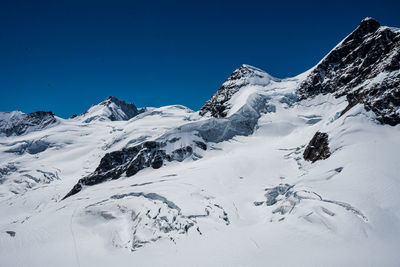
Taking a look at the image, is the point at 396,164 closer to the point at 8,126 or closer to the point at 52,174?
the point at 52,174

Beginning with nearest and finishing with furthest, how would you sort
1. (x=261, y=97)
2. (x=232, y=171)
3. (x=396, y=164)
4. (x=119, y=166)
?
(x=396, y=164) → (x=232, y=171) → (x=119, y=166) → (x=261, y=97)

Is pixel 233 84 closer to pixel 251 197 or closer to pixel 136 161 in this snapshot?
pixel 136 161

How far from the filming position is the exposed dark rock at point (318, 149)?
38.7m

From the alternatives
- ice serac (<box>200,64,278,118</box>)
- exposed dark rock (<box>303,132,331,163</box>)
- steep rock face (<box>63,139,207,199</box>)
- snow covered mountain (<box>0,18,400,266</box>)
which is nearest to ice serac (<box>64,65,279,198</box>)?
steep rock face (<box>63,139,207,199</box>)

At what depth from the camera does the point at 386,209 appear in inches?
888

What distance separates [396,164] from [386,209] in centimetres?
852

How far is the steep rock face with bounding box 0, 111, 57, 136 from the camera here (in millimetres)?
147500

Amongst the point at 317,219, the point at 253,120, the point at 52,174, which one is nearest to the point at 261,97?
the point at 253,120

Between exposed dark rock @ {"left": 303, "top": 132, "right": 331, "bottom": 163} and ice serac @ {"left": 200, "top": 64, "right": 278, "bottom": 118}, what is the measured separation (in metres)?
52.6

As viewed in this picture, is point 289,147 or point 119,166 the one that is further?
point 119,166

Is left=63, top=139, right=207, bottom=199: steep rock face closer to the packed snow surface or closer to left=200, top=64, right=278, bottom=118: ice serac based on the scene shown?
the packed snow surface

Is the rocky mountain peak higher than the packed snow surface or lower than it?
higher

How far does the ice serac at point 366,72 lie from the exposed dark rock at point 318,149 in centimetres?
962

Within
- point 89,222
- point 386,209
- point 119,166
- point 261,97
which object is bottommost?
point 386,209
